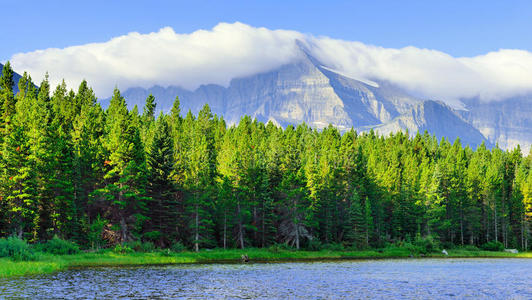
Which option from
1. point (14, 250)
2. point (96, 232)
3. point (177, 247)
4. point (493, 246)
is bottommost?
point (493, 246)

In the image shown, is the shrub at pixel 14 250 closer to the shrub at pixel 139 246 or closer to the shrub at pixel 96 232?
the shrub at pixel 96 232

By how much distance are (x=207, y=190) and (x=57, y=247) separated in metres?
26.5

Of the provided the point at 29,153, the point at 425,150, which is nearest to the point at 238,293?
the point at 29,153

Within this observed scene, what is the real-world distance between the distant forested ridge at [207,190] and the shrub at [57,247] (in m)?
3.31

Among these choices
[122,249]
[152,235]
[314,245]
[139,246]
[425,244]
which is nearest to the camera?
[122,249]

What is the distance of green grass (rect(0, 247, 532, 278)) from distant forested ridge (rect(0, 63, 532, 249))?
474 cm

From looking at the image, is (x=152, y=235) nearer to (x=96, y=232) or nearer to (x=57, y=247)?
(x=96, y=232)

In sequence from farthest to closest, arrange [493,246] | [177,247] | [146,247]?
[493,246] < [177,247] < [146,247]

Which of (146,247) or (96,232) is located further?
(146,247)

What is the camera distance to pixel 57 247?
64.0 m

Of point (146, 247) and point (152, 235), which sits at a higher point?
point (152, 235)

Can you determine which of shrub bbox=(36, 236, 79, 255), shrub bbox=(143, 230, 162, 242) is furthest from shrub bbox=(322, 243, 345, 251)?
shrub bbox=(36, 236, 79, 255)

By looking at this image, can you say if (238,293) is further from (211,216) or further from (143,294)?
(211,216)

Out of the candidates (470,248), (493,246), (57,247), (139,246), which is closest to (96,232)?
(139,246)
